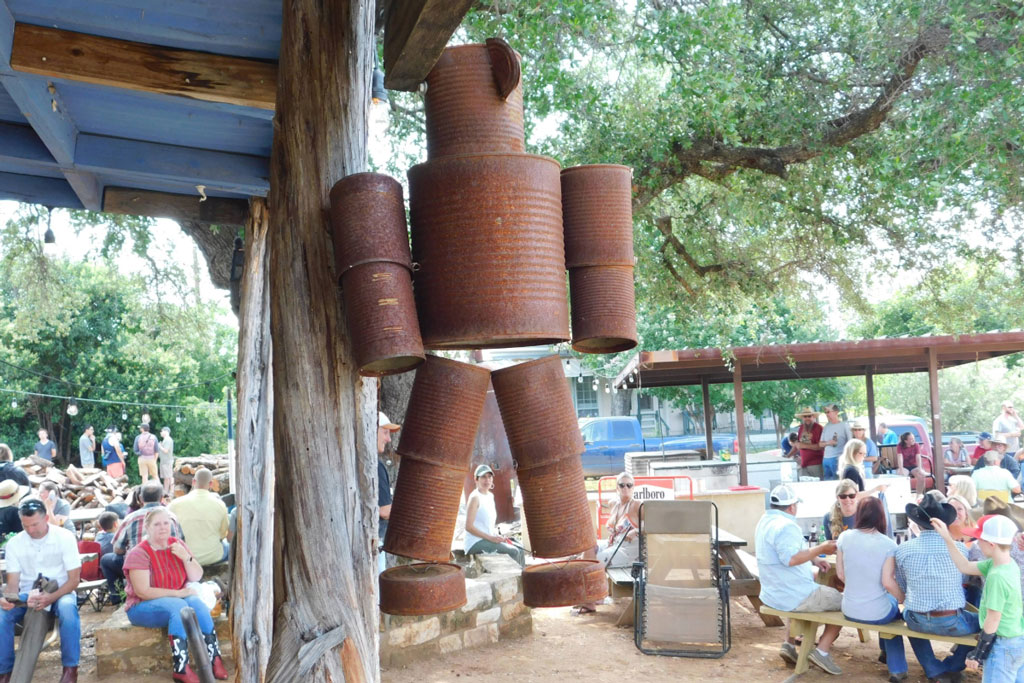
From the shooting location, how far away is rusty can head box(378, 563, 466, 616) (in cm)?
229

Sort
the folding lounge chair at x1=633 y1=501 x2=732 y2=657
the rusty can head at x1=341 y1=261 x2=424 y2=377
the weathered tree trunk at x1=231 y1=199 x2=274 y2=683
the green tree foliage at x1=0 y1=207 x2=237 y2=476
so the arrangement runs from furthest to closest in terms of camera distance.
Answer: the green tree foliage at x1=0 y1=207 x2=237 y2=476, the folding lounge chair at x1=633 y1=501 x2=732 y2=657, the weathered tree trunk at x1=231 y1=199 x2=274 y2=683, the rusty can head at x1=341 y1=261 x2=424 y2=377

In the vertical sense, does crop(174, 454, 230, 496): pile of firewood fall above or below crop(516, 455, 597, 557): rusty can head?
below

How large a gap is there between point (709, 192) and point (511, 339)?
9.27 metres

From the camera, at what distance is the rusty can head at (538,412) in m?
2.33

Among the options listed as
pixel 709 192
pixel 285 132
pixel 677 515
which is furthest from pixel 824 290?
pixel 285 132

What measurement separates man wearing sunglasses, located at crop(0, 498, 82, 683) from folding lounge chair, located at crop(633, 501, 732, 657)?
14.0 ft

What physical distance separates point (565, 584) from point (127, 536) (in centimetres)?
704

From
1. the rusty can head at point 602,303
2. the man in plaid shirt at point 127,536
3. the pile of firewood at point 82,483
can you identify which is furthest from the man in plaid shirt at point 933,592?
the pile of firewood at point 82,483

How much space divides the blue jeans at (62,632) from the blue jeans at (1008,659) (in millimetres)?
6001

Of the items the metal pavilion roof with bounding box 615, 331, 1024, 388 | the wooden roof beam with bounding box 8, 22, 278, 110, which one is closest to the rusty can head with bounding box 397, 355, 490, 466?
the wooden roof beam with bounding box 8, 22, 278, 110

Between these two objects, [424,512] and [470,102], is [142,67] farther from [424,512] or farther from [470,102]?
→ [424,512]

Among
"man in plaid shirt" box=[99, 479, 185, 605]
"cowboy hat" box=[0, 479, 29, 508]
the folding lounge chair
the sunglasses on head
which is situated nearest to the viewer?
the sunglasses on head

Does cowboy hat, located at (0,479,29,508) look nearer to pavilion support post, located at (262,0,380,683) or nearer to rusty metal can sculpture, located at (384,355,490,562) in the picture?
pavilion support post, located at (262,0,380,683)

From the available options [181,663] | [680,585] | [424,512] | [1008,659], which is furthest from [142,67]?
[680,585]
